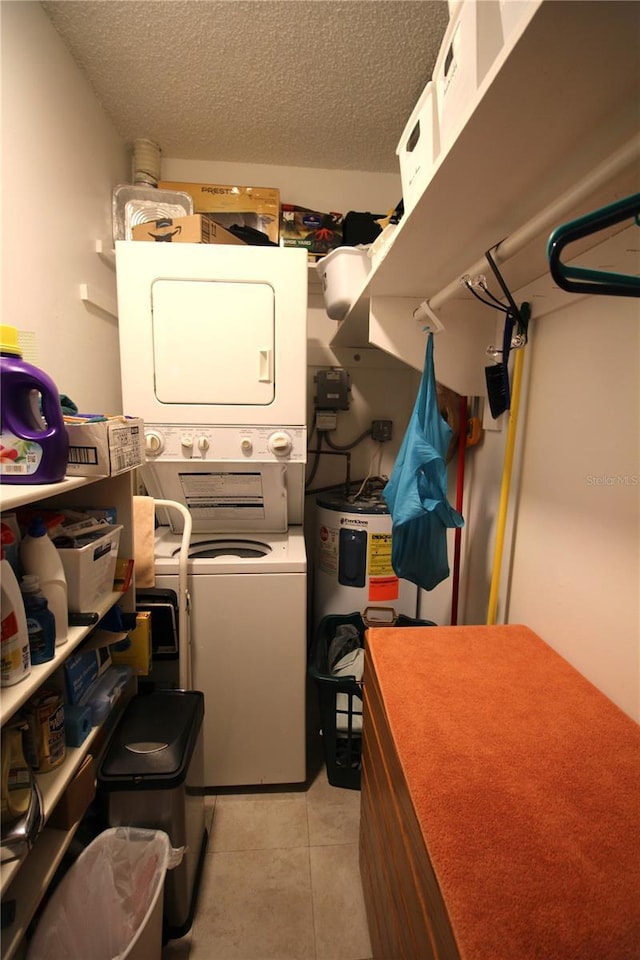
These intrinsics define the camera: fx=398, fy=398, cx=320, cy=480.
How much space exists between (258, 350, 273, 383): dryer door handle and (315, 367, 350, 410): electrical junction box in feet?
2.40

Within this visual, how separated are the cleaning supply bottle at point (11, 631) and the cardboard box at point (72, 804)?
37 cm

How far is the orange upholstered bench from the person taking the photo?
48 centimetres

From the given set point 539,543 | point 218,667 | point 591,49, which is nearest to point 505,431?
point 539,543

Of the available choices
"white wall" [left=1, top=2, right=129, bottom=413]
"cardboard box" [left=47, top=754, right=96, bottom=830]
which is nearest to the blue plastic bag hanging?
"cardboard box" [left=47, top=754, right=96, bottom=830]

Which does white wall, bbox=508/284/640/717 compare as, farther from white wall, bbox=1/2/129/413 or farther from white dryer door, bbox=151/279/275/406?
white wall, bbox=1/2/129/413

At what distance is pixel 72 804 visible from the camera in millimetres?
919

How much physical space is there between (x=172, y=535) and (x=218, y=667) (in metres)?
0.61

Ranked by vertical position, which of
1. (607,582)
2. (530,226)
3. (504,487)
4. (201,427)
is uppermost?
(530,226)

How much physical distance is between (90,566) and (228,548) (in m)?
0.94

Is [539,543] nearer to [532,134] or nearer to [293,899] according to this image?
[532,134]

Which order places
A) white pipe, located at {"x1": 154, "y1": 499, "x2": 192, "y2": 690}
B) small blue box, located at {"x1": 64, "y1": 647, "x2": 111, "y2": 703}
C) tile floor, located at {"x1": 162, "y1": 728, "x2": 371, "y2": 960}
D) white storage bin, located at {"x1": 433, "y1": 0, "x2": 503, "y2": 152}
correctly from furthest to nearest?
white pipe, located at {"x1": 154, "y1": 499, "x2": 192, "y2": 690} < tile floor, located at {"x1": 162, "y1": 728, "x2": 371, "y2": 960} < small blue box, located at {"x1": 64, "y1": 647, "x2": 111, "y2": 703} < white storage bin, located at {"x1": 433, "y1": 0, "x2": 503, "y2": 152}

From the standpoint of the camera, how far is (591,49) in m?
0.47

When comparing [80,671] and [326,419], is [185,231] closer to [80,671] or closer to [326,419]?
[326,419]

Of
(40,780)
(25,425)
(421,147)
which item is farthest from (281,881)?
(421,147)
